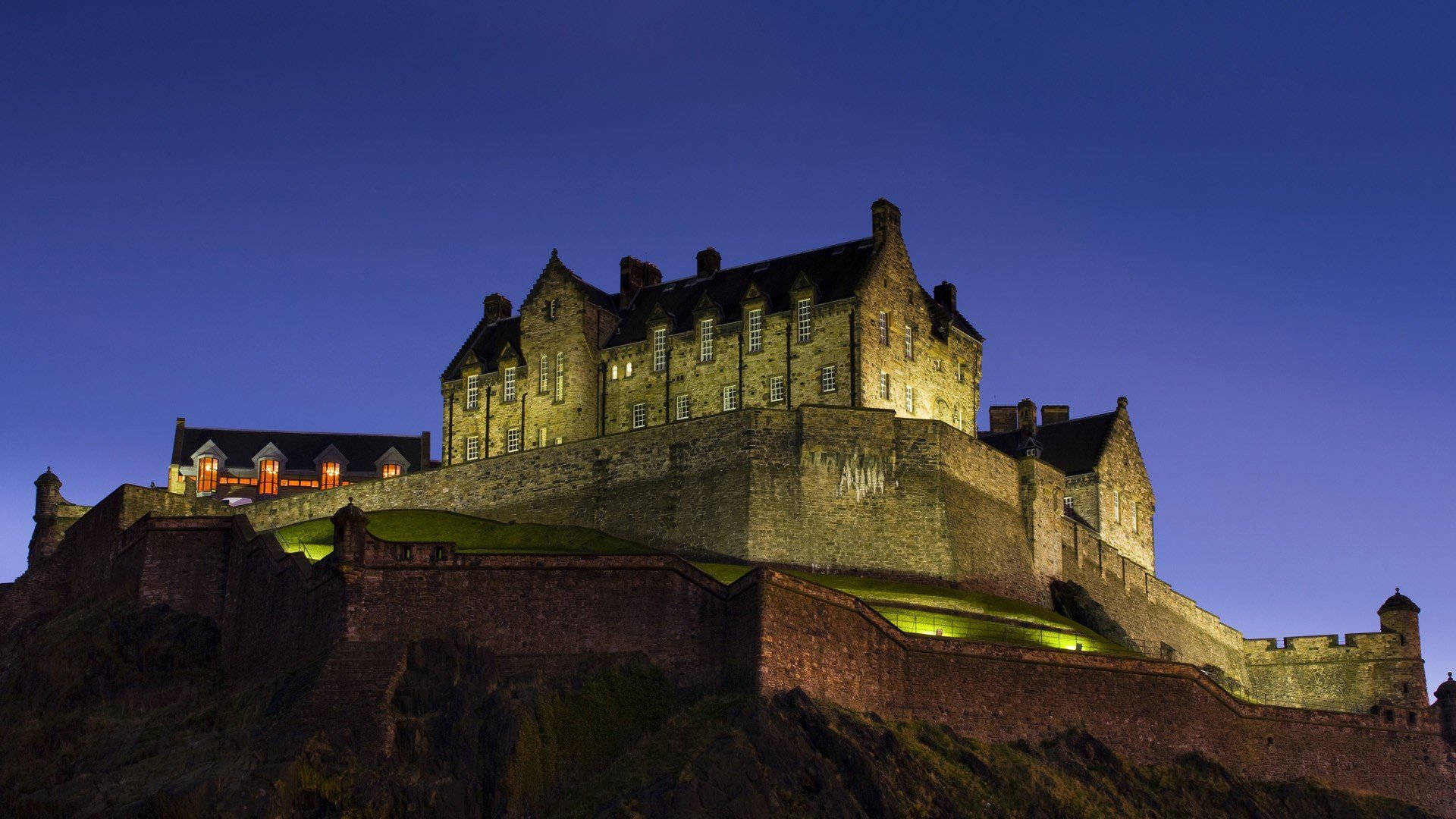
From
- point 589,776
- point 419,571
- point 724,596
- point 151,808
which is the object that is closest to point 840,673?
point 724,596

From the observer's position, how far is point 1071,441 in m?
94.6

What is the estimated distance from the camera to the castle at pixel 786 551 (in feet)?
193

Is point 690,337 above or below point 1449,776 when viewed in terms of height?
above

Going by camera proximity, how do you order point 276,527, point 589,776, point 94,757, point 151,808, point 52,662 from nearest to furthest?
point 151,808
point 589,776
point 94,757
point 52,662
point 276,527

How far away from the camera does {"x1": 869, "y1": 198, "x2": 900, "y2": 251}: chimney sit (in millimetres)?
79375

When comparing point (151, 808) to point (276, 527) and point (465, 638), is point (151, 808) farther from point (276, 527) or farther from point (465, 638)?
point (276, 527)

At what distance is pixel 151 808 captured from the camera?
51.3m

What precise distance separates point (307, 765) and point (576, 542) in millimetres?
19797

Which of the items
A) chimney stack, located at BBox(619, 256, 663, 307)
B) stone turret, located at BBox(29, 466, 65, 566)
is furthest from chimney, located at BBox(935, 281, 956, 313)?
stone turret, located at BBox(29, 466, 65, 566)

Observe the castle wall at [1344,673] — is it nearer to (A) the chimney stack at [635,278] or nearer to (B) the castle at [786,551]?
(B) the castle at [786,551]

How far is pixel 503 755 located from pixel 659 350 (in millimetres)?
30150

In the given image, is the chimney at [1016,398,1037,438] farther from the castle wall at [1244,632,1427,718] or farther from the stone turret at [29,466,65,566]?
the stone turret at [29,466,65,566]

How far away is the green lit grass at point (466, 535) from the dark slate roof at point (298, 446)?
30488 millimetres

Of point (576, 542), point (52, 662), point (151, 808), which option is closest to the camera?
point (151, 808)
